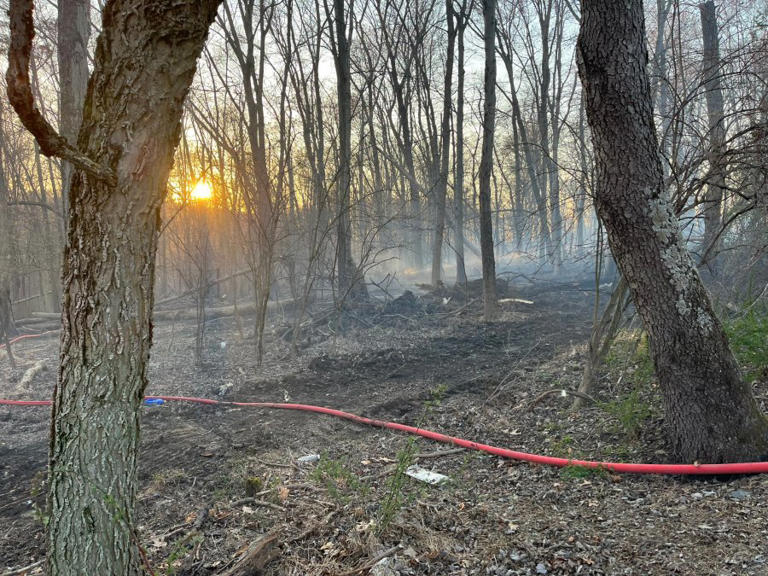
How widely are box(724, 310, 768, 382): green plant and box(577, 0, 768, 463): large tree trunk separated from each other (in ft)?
3.09

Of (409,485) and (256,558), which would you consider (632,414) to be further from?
(256,558)

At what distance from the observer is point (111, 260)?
6.12ft

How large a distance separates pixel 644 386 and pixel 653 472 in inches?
52.3

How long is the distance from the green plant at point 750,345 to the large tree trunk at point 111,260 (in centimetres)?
398

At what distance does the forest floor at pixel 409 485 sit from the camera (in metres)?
2.46

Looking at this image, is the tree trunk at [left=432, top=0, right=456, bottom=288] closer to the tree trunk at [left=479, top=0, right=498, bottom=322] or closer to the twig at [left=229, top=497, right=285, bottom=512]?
the tree trunk at [left=479, top=0, right=498, bottom=322]

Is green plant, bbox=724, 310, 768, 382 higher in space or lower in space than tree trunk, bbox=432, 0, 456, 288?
lower

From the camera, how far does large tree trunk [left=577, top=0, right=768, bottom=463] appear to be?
3.14 m

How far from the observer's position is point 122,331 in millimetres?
1913

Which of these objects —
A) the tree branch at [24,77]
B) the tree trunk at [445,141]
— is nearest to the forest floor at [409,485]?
the tree branch at [24,77]

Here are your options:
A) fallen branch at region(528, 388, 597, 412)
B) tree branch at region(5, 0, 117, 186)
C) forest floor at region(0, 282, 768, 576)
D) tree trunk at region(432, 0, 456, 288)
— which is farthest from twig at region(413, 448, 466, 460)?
tree trunk at region(432, 0, 456, 288)

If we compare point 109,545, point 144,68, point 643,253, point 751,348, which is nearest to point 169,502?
point 109,545

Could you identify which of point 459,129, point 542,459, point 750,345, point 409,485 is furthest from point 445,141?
point 409,485

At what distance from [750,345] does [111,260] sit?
14.1 ft
